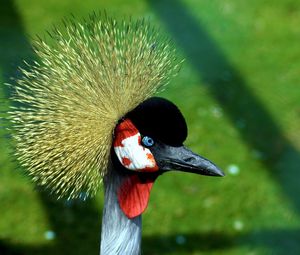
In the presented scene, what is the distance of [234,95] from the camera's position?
3779 mm

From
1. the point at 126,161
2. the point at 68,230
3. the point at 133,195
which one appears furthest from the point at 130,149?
the point at 68,230

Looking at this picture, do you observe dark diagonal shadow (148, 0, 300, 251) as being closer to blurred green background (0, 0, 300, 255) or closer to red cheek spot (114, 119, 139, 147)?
blurred green background (0, 0, 300, 255)

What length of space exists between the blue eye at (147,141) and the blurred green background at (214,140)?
1.66ft

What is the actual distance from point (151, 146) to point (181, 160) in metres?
0.08

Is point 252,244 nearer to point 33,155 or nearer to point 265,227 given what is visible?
point 265,227

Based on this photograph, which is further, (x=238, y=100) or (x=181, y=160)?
(x=238, y=100)

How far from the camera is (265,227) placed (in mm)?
2963

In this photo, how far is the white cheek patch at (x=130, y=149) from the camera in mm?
1714

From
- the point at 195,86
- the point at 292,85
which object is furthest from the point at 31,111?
the point at 292,85

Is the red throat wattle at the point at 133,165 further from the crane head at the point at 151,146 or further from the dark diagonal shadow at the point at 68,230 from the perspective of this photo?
the dark diagonal shadow at the point at 68,230

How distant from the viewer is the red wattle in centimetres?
180

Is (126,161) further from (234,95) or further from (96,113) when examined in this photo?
(234,95)

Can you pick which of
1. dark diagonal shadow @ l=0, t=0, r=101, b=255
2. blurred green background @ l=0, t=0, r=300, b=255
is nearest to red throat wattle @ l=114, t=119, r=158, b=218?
blurred green background @ l=0, t=0, r=300, b=255

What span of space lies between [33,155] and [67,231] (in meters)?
1.22
